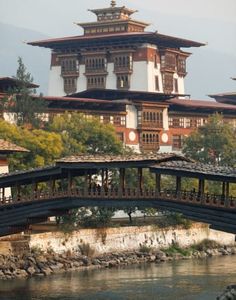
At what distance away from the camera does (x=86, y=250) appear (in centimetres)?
8488

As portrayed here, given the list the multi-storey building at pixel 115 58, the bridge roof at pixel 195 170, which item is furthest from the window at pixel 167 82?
the bridge roof at pixel 195 170

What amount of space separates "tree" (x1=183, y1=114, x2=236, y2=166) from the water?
33666mm

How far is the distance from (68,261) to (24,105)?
26692mm

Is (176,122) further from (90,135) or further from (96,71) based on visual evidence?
(90,135)

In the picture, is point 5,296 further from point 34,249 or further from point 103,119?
point 103,119

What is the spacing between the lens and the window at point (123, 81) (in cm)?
13588

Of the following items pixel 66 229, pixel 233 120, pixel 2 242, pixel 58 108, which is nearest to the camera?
pixel 2 242

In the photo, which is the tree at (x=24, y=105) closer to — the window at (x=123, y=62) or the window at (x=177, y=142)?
the window at (x=177, y=142)

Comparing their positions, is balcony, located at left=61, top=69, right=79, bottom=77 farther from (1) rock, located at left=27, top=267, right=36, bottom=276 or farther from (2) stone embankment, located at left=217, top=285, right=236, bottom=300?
(2) stone embankment, located at left=217, top=285, right=236, bottom=300

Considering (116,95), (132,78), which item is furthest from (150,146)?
(132,78)

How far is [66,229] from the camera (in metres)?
84.3

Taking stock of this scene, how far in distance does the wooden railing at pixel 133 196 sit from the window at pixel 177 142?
55.1 meters

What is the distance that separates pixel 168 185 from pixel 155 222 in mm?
4886

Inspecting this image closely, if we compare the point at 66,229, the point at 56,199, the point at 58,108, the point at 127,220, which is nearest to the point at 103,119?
the point at 58,108
